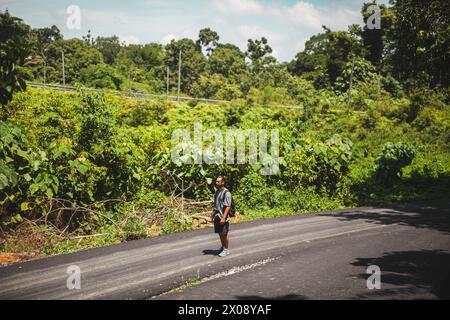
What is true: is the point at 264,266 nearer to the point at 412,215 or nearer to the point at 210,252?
the point at 210,252

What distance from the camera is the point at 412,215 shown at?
13500mm

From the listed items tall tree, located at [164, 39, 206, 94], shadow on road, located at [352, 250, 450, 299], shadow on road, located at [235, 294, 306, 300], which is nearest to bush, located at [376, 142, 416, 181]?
shadow on road, located at [352, 250, 450, 299]

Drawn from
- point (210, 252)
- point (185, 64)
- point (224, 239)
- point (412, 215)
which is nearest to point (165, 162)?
point (210, 252)

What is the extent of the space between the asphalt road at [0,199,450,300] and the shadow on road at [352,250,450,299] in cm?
2

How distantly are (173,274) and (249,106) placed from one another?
28081 millimetres

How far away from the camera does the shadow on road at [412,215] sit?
12227mm

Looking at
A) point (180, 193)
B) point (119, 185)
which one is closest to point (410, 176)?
point (180, 193)

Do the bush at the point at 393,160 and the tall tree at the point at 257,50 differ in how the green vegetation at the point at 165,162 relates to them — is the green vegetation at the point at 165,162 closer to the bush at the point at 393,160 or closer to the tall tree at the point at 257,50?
the bush at the point at 393,160

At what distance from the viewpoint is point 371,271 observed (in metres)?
7.84

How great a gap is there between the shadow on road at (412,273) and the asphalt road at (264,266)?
0.06ft

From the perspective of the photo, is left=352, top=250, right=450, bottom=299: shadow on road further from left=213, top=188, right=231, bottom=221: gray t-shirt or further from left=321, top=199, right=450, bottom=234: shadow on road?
left=213, top=188, right=231, bottom=221: gray t-shirt

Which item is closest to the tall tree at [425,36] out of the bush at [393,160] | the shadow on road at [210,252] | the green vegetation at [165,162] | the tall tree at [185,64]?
the green vegetation at [165,162]

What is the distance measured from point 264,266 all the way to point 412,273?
3166 millimetres
